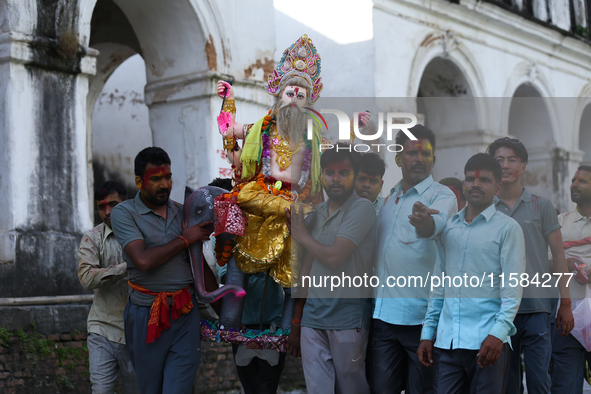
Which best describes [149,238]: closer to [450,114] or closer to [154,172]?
[154,172]

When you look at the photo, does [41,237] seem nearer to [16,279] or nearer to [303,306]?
[16,279]

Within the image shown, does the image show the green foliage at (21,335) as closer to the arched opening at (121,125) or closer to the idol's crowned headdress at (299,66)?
the idol's crowned headdress at (299,66)

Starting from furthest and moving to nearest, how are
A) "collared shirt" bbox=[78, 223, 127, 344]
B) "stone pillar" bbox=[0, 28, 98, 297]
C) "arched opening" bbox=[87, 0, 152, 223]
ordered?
1. "arched opening" bbox=[87, 0, 152, 223]
2. "stone pillar" bbox=[0, 28, 98, 297]
3. "collared shirt" bbox=[78, 223, 127, 344]

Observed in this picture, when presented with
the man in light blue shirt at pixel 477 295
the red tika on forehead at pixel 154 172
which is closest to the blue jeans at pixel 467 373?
the man in light blue shirt at pixel 477 295

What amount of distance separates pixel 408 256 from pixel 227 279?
1.07 m

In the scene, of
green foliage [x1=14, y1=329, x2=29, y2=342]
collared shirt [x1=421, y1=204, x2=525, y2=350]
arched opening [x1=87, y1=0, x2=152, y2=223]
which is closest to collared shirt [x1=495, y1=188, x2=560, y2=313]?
collared shirt [x1=421, y1=204, x2=525, y2=350]

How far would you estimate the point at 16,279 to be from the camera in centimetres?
584

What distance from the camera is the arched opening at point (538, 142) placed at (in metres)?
12.6

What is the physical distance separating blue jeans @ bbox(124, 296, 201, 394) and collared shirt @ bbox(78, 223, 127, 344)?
1.73 ft

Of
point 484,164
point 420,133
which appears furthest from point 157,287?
point 484,164

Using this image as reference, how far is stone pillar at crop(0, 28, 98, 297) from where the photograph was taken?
592cm

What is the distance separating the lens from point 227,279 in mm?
4102

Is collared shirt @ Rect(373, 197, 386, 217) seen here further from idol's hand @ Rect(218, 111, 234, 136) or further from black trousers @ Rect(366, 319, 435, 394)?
idol's hand @ Rect(218, 111, 234, 136)

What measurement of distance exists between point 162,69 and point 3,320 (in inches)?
147
